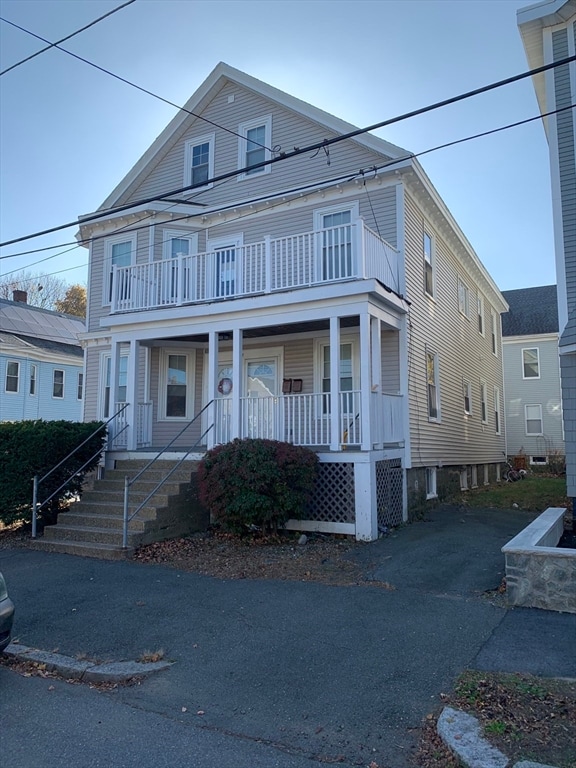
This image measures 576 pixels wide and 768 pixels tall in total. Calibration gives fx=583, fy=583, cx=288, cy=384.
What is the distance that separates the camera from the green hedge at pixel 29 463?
1055 centimetres

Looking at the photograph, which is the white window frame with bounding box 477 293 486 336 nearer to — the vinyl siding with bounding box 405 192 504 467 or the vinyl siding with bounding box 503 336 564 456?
the vinyl siding with bounding box 405 192 504 467

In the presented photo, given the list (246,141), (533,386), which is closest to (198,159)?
(246,141)

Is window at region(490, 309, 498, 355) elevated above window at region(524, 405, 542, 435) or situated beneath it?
elevated above

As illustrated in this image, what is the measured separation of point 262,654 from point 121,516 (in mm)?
5431

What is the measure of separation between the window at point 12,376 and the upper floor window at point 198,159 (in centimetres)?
1482

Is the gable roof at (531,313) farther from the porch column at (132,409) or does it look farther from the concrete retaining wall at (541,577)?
the concrete retaining wall at (541,577)

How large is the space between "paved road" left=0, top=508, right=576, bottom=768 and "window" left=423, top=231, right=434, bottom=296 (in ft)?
25.9

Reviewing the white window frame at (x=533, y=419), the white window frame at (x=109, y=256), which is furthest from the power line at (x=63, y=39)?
the white window frame at (x=533, y=419)

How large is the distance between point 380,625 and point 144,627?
2.40 meters

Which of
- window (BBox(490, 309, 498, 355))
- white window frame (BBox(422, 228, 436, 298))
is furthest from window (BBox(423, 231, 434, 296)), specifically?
window (BBox(490, 309, 498, 355))

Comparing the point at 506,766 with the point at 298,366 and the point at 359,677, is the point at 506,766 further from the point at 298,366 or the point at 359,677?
the point at 298,366

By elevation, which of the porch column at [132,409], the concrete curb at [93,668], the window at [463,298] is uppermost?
the window at [463,298]

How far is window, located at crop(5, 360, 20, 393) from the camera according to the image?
25984mm

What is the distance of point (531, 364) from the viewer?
3003 cm
